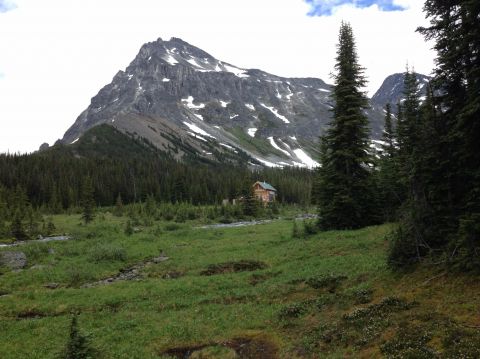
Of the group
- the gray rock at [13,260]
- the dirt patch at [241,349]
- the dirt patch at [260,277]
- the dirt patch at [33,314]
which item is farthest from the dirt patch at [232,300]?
the gray rock at [13,260]

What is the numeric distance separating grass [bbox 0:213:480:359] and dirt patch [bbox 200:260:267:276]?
69 millimetres

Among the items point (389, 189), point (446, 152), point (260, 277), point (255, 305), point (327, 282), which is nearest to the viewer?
point (446, 152)

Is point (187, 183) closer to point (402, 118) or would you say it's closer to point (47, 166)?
point (47, 166)

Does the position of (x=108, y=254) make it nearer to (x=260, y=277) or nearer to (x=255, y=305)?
(x=260, y=277)

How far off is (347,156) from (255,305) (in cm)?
1923

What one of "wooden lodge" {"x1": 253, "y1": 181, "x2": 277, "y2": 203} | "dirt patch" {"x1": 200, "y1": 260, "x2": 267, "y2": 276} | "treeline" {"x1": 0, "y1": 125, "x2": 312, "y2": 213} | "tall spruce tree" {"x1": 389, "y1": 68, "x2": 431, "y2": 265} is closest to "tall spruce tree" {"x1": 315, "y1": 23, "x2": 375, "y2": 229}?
"dirt patch" {"x1": 200, "y1": 260, "x2": 267, "y2": 276}

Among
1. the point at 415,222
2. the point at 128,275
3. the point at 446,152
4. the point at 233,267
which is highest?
the point at 446,152

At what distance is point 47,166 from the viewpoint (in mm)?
127500

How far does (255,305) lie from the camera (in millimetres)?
17828

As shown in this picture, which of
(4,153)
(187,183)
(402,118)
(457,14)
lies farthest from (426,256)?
(4,153)

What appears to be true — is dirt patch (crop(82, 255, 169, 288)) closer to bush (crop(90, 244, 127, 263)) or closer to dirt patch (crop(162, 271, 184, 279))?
dirt patch (crop(162, 271, 184, 279))

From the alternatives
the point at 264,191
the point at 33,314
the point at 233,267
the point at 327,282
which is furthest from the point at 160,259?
the point at 264,191

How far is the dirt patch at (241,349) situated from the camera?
12703 mm

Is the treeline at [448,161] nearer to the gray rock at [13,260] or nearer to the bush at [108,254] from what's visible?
the bush at [108,254]
